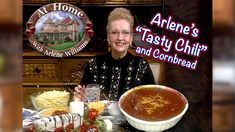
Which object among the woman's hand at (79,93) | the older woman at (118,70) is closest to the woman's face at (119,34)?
the older woman at (118,70)

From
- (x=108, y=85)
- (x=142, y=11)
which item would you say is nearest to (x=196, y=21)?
(x=142, y=11)

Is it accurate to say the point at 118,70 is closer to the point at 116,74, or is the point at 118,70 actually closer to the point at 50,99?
the point at 116,74

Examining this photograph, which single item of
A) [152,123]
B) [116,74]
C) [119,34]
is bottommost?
[152,123]

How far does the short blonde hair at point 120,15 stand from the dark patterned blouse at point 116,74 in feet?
0.28

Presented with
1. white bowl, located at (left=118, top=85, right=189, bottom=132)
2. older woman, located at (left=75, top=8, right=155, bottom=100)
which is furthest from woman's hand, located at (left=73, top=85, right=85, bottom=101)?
white bowl, located at (left=118, top=85, right=189, bottom=132)

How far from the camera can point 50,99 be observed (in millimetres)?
1117

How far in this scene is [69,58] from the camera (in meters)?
1.11

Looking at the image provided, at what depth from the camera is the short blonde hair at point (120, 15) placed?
1102 millimetres

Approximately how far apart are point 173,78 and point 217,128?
172 mm

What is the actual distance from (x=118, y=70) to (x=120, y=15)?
0.14 metres

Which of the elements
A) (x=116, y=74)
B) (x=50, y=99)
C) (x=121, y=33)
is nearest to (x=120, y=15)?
(x=121, y=33)

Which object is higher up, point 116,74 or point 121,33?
point 121,33

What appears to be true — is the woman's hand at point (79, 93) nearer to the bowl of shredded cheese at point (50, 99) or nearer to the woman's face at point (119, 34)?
the bowl of shredded cheese at point (50, 99)

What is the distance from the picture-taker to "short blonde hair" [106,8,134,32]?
3.61 feet
